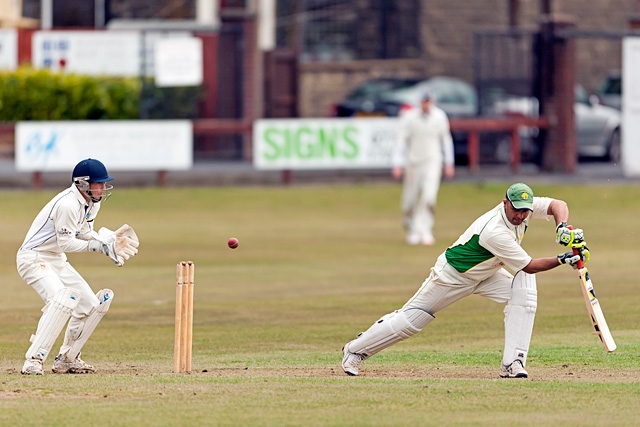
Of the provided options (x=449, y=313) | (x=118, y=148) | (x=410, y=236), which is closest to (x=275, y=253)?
(x=410, y=236)

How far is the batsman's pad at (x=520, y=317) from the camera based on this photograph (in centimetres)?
959

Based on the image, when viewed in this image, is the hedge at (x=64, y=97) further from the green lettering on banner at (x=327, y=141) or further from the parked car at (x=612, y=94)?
the parked car at (x=612, y=94)

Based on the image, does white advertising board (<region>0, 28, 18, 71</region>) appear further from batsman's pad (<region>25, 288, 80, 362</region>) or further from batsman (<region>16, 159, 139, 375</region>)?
batsman's pad (<region>25, 288, 80, 362</region>)

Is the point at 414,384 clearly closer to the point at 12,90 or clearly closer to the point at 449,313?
the point at 449,313

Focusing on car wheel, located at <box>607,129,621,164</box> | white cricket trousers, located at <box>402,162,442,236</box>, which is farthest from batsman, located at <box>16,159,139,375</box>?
car wheel, located at <box>607,129,621,164</box>

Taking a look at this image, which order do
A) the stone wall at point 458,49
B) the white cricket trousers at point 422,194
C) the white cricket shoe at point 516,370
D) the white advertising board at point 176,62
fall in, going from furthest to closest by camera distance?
the stone wall at point 458,49
the white advertising board at point 176,62
the white cricket trousers at point 422,194
the white cricket shoe at point 516,370

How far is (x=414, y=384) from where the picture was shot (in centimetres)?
926

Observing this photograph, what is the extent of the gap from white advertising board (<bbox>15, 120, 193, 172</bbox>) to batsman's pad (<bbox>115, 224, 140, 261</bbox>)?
1521 centimetres

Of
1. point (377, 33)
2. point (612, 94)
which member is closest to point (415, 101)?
point (612, 94)

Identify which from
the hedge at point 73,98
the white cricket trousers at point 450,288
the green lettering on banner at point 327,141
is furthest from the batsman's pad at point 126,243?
the hedge at point 73,98

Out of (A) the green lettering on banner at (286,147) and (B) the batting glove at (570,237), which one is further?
(A) the green lettering on banner at (286,147)

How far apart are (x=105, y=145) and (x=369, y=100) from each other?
6.81 m

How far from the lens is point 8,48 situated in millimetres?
31297

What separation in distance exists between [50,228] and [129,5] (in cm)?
2804
